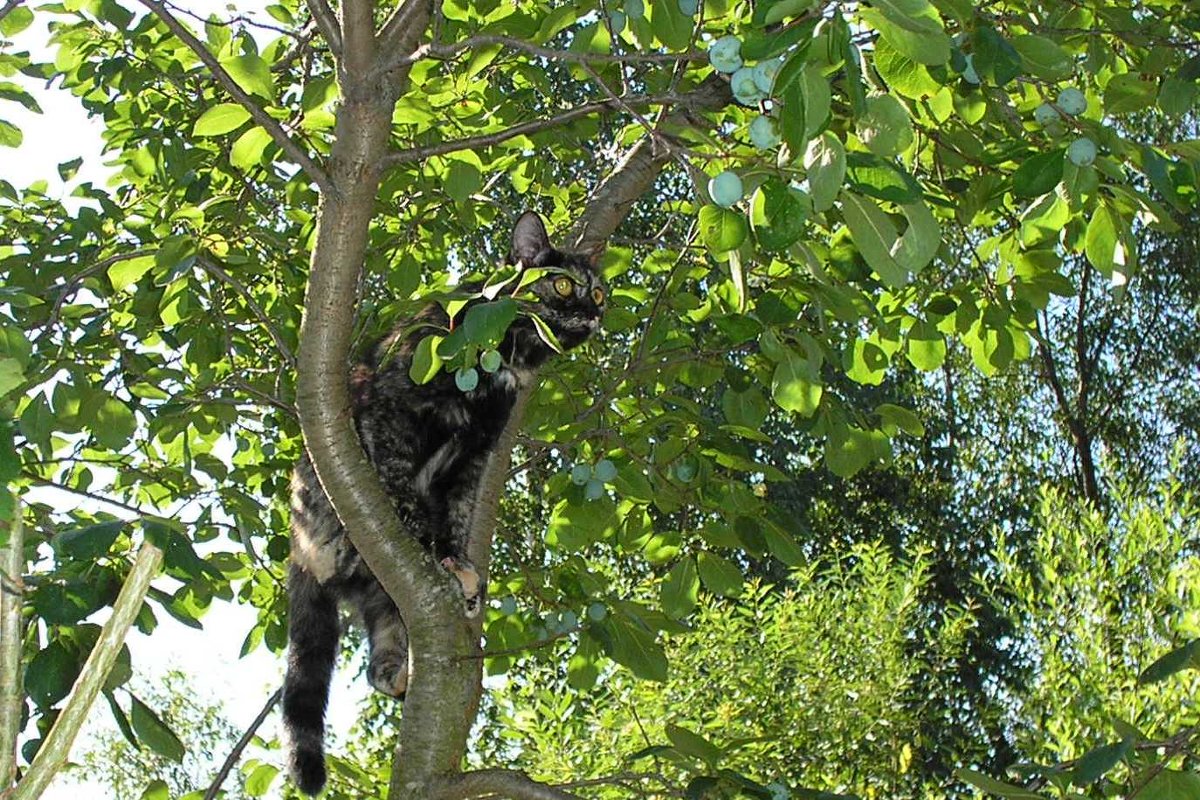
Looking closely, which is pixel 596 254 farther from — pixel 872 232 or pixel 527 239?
pixel 872 232

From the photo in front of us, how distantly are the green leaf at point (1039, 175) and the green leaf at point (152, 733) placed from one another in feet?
6.08

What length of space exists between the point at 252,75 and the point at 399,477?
1.49m

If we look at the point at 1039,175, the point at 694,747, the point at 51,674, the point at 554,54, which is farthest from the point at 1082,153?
the point at 51,674

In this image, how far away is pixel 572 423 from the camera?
3555 millimetres

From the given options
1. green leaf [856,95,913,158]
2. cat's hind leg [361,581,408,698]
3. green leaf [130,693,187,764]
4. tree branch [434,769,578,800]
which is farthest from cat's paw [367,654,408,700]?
green leaf [856,95,913,158]

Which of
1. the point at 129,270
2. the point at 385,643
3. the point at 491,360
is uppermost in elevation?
the point at 129,270

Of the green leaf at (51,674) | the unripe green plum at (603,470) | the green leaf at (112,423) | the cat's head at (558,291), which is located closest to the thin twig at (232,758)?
the green leaf at (51,674)

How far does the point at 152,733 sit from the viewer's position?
8.27 ft

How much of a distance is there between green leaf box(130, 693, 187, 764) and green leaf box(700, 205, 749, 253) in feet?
4.74

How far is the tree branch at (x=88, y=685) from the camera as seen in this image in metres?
1.14

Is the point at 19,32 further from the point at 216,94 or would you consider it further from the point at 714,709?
the point at 714,709

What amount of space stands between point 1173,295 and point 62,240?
11.4 meters

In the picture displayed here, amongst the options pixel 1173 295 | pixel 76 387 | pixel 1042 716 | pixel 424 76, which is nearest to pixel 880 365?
pixel 424 76

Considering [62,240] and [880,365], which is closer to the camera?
[880,365]
